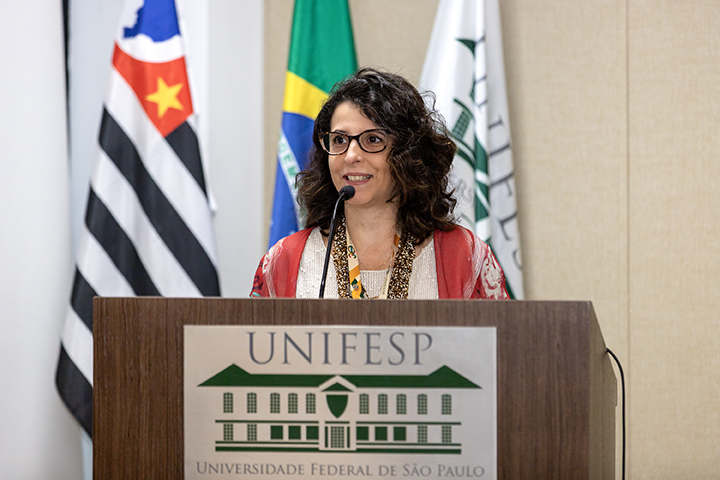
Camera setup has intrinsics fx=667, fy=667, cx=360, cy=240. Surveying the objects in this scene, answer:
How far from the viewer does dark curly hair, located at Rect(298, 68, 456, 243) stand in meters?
1.72

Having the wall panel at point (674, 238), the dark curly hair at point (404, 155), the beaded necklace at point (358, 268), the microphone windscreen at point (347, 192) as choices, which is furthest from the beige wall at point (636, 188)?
the microphone windscreen at point (347, 192)

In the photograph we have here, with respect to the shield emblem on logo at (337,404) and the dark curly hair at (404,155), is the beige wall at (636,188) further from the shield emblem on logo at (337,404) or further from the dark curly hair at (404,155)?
the shield emblem on logo at (337,404)

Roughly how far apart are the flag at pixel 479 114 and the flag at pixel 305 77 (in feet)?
1.25

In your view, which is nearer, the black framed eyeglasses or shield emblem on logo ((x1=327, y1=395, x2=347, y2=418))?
shield emblem on logo ((x1=327, y1=395, x2=347, y2=418))

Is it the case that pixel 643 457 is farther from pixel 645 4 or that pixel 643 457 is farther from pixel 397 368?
pixel 397 368

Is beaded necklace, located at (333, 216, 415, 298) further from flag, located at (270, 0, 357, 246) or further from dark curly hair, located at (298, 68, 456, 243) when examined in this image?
flag, located at (270, 0, 357, 246)

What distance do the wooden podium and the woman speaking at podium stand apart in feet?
2.16

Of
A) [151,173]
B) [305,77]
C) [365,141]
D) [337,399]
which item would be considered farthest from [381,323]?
[305,77]

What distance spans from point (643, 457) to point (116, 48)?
2.76m

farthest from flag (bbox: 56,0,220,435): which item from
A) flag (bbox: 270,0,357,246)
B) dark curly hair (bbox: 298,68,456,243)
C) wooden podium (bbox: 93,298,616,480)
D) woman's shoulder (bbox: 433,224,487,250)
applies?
wooden podium (bbox: 93,298,616,480)

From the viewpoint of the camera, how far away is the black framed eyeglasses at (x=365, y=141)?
1702 millimetres

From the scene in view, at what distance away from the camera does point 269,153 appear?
3.08 meters

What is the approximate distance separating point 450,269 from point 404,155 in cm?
32

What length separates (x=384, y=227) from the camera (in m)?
1.76
